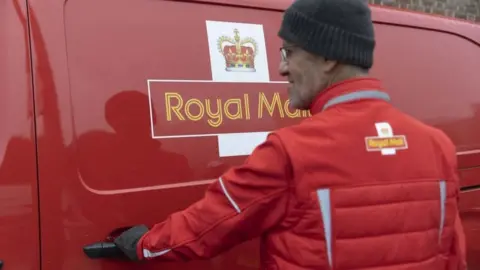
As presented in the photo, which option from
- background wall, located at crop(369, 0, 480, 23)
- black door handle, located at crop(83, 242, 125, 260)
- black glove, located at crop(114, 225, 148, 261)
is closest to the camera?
black glove, located at crop(114, 225, 148, 261)

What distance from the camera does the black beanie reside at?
1.53 m

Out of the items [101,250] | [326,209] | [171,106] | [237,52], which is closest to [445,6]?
[237,52]

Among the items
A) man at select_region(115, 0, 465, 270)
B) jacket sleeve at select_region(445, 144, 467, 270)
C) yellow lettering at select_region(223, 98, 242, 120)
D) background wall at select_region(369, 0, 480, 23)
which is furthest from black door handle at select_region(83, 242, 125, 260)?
background wall at select_region(369, 0, 480, 23)

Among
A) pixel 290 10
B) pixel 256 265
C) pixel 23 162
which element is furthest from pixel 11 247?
pixel 290 10

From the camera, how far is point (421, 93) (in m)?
3.02

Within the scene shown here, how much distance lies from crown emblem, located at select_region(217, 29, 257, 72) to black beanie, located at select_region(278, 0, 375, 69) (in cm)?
77

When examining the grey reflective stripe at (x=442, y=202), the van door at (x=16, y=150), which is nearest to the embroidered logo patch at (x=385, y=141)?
the grey reflective stripe at (x=442, y=202)

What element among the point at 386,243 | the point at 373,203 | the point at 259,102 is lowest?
the point at 386,243

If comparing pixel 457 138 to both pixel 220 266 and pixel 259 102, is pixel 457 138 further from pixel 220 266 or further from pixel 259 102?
pixel 220 266

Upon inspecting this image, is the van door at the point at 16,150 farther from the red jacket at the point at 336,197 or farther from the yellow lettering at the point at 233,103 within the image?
the yellow lettering at the point at 233,103

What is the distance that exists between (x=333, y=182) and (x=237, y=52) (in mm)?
1048

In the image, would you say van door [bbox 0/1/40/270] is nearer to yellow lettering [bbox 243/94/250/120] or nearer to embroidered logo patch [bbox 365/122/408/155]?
yellow lettering [bbox 243/94/250/120]

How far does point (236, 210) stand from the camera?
58.4 inches

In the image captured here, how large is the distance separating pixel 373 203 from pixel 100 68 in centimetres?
110
